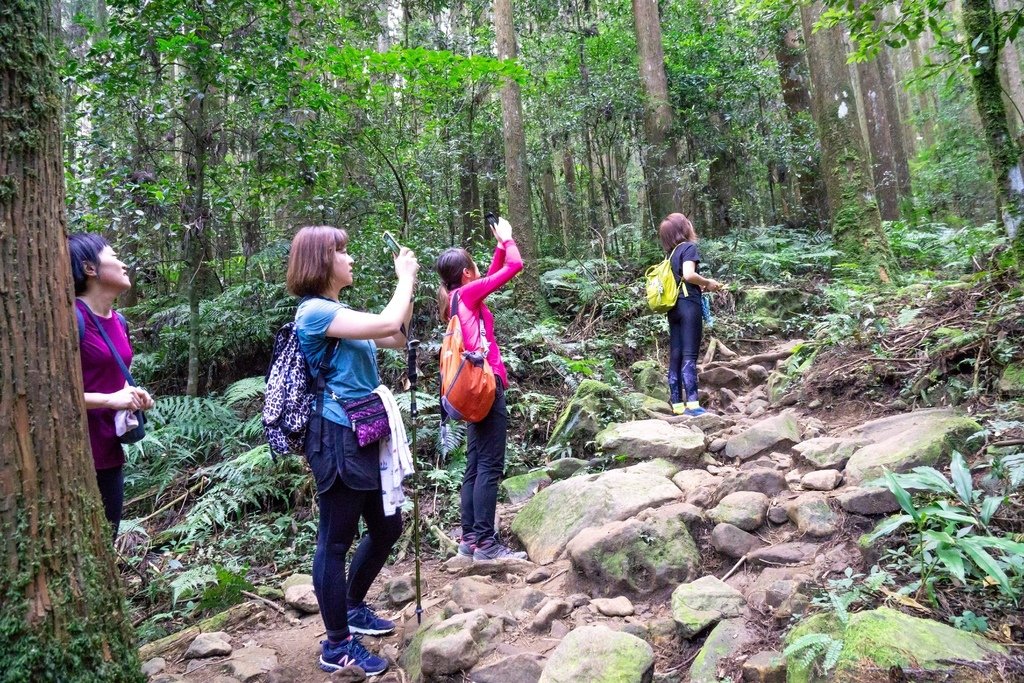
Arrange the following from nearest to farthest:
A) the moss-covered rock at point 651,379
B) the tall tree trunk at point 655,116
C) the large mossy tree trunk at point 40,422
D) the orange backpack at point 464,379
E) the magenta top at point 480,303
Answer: the large mossy tree trunk at point 40,422 → the orange backpack at point 464,379 → the magenta top at point 480,303 → the moss-covered rock at point 651,379 → the tall tree trunk at point 655,116

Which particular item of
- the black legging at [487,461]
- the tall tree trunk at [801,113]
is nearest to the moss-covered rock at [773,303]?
the tall tree trunk at [801,113]

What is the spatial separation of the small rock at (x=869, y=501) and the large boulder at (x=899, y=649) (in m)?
0.97

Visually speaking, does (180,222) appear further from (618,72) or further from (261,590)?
(618,72)

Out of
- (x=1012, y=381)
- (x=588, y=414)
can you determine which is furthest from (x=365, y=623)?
(x=1012, y=381)

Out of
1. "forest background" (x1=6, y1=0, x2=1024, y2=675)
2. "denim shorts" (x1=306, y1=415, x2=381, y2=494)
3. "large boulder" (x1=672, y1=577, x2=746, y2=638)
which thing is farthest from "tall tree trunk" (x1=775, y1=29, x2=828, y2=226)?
"denim shorts" (x1=306, y1=415, x2=381, y2=494)

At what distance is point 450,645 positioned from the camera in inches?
120

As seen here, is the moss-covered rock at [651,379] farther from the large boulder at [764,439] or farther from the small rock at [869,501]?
the small rock at [869,501]

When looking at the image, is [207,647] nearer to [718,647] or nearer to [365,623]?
[365,623]

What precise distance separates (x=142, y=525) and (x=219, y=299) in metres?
3.47

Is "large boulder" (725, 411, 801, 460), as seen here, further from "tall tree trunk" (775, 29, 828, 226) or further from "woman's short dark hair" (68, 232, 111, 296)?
"tall tree trunk" (775, 29, 828, 226)

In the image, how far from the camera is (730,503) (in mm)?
3807

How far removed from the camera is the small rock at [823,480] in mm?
3764

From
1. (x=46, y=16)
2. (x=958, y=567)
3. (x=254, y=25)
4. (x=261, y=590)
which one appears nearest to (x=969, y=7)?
(x=958, y=567)

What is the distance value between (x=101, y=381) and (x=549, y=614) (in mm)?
2572
